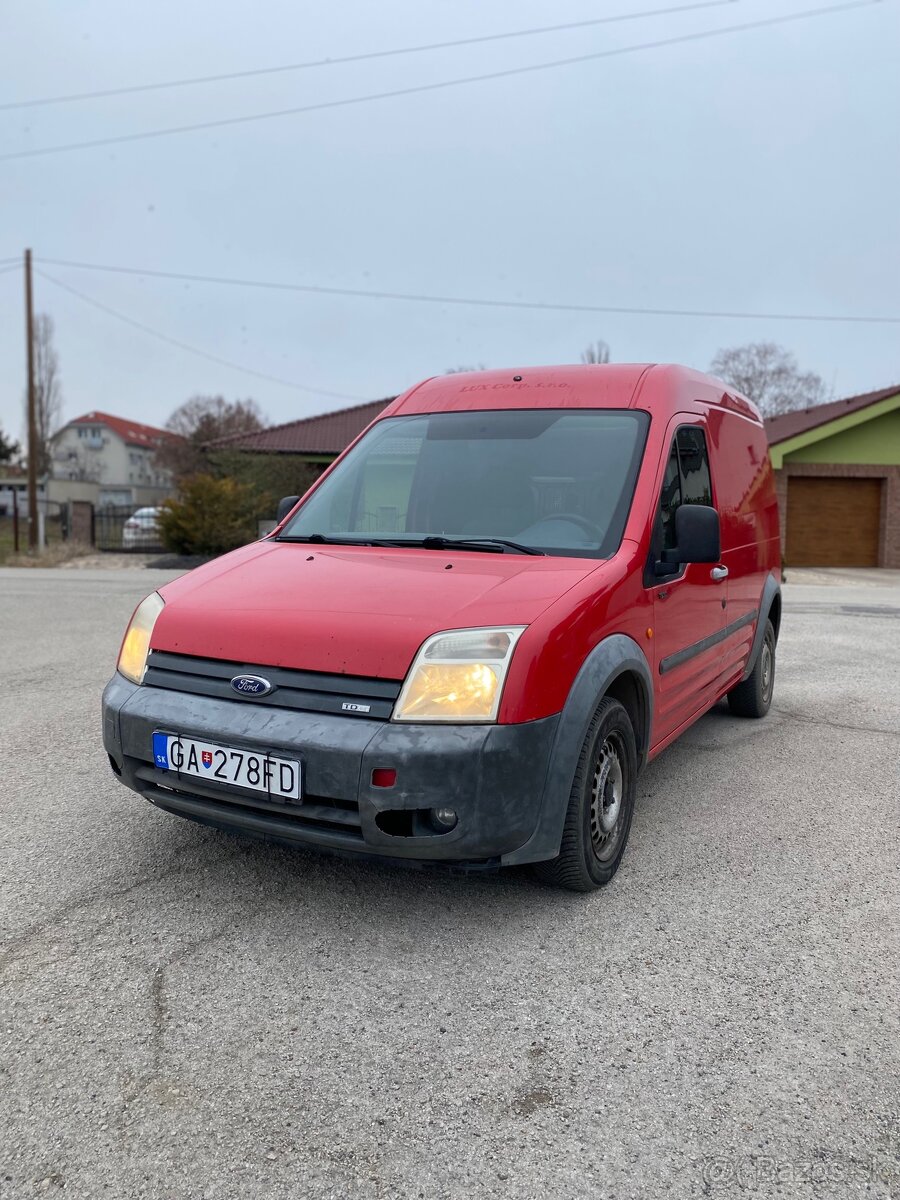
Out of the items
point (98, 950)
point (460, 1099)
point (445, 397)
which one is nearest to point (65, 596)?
point (445, 397)

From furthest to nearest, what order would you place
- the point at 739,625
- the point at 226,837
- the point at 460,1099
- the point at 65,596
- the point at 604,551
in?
1. the point at 65,596
2. the point at 739,625
3. the point at 226,837
4. the point at 604,551
5. the point at 460,1099

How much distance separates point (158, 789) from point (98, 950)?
0.53m

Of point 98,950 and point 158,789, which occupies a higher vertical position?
point 158,789

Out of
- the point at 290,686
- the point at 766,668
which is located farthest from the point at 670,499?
the point at 766,668

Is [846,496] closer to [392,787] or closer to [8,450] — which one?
[392,787]

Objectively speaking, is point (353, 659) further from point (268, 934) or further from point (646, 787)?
point (646, 787)

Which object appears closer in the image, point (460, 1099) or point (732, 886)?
point (460, 1099)

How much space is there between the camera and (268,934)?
2.88 m

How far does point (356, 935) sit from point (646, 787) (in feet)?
6.80

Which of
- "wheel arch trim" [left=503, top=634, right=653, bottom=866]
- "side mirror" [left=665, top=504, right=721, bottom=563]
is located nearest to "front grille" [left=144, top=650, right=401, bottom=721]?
"wheel arch trim" [left=503, top=634, right=653, bottom=866]

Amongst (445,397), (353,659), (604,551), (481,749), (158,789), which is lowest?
(158,789)

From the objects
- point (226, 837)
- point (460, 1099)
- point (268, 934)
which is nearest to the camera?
point (460, 1099)

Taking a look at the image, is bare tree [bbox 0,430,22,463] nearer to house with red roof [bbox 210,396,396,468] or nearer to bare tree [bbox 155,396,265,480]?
bare tree [bbox 155,396,265,480]

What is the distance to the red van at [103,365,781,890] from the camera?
2.70 meters
